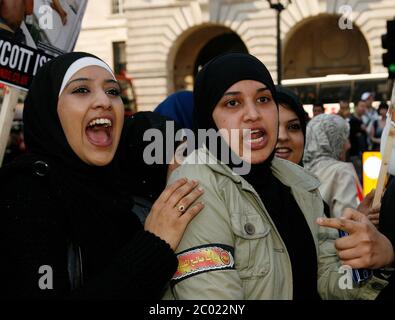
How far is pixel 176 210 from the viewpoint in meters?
2.05

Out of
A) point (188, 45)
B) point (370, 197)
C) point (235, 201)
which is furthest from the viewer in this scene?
point (188, 45)

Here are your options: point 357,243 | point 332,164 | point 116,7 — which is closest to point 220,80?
point 357,243

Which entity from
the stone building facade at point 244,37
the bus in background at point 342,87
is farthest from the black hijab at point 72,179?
the stone building facade at point 244,37

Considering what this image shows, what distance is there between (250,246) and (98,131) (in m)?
0.81

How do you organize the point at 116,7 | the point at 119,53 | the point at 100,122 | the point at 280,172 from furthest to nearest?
1. the point at 116,7
2. the point at 119,53
3. the point at 280,172
4. the point at 100,122

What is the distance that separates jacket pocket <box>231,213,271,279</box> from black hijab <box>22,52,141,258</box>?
0.49 m

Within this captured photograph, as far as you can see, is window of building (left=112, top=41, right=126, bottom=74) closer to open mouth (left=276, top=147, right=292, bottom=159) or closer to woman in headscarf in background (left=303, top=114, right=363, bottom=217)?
woman in headscarf in background (left=303, top=114, right=363, bottom=217)

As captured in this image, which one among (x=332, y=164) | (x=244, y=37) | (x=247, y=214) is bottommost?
(x=247, y=214)

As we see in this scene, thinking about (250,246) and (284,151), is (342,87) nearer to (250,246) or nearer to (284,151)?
(284,151)

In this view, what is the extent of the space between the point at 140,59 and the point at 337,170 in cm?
2360

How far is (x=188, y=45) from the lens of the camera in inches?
1149

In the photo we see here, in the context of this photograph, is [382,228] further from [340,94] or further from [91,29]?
[91,29]
